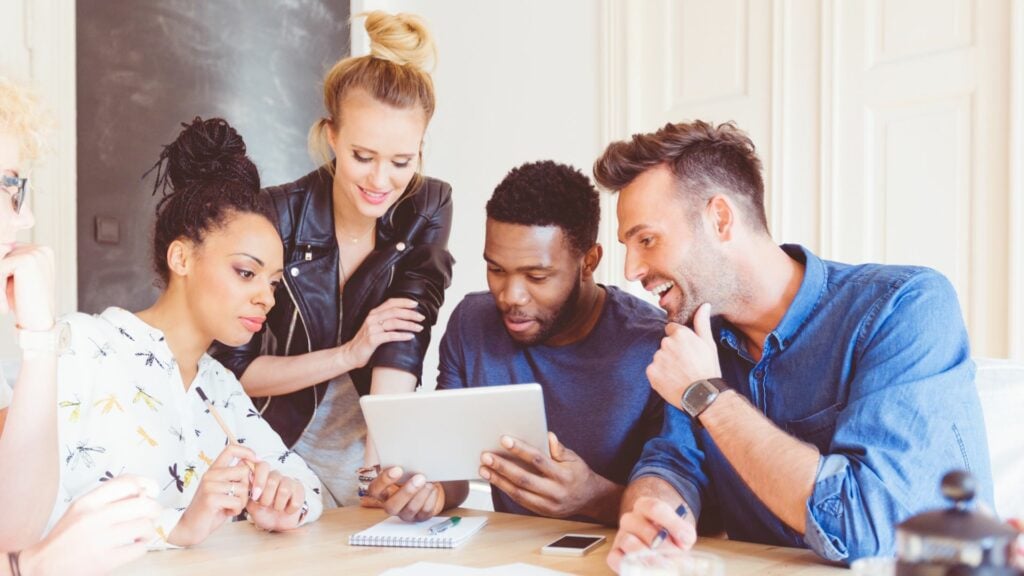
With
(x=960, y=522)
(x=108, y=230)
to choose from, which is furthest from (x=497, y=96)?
(x=960, y=522)

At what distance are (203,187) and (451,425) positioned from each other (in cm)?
85

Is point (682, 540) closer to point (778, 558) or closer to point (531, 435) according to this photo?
point (778, 558)

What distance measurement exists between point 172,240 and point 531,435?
90 centimetres

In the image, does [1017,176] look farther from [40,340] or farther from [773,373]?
[40,340]

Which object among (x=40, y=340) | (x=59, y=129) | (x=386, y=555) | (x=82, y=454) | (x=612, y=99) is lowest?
(x=386, y=555)

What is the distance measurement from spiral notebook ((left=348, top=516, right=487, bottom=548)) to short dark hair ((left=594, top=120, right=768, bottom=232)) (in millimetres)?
715

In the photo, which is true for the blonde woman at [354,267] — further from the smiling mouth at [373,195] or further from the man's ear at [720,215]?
the man's ear at [720,215]

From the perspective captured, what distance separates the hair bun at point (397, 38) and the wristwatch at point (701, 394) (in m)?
1.17

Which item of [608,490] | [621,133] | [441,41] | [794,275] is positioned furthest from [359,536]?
[441,41]

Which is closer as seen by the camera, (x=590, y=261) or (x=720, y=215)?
(x=720, y=215)

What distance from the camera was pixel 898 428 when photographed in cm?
125

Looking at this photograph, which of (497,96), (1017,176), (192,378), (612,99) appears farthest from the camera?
(497,96)

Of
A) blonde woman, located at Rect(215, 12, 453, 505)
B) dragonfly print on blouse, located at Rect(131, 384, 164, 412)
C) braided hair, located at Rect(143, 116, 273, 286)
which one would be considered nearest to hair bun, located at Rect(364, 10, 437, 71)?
blonde woman, located at Rect(215, 12, 453, 505)

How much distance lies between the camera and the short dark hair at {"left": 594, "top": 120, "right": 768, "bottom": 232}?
167cm
